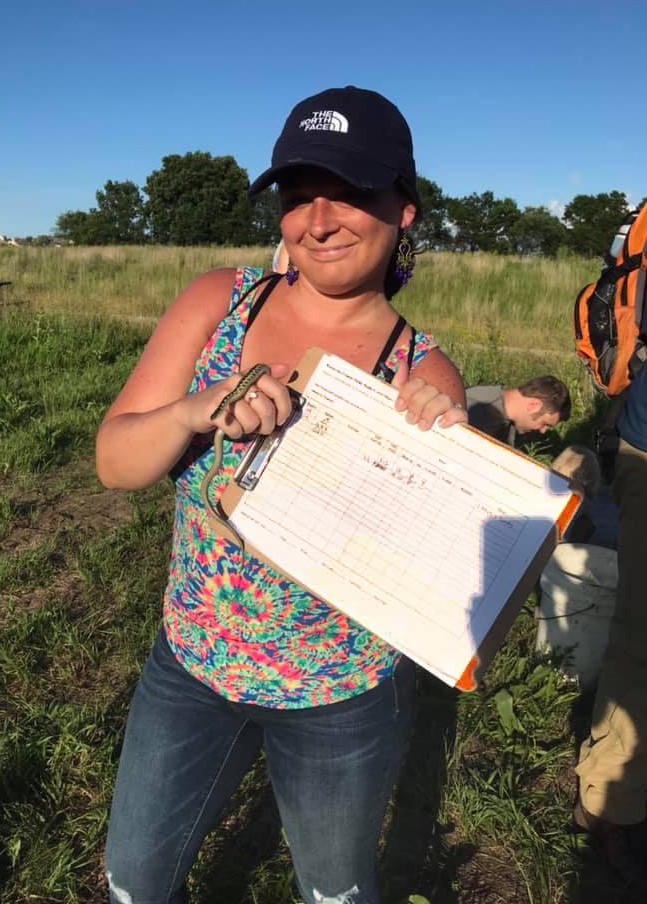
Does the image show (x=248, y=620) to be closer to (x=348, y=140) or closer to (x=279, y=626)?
(x=279, y=626)

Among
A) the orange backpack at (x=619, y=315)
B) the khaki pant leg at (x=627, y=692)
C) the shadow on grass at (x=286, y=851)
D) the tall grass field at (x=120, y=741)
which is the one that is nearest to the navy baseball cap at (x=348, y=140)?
the orange backpack at (x=619, y=315)

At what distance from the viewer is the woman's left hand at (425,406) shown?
3.47 feet

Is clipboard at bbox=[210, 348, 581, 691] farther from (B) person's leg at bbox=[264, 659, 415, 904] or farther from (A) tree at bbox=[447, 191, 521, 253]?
(A) tree at bbox=[447, 191, 521, 253]

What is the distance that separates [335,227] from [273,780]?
1.07 metres

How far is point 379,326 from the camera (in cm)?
133

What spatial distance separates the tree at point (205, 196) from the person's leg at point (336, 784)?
5222 cm

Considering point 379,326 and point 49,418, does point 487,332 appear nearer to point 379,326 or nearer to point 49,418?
point 49,418

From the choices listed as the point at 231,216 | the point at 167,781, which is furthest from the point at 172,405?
the point at 231,216

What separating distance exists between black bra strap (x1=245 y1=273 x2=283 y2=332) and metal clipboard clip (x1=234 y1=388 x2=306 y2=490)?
240 mm

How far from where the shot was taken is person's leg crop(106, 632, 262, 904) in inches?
50.3

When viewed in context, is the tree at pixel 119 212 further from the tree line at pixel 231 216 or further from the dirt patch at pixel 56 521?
the dirt patch at pixel 56 521

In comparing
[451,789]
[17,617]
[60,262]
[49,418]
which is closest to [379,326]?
[451,789]

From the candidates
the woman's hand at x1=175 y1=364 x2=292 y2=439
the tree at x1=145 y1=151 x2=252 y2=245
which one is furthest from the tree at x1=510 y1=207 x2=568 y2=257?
the woman's hand at x1=175 y1=364 x2=292 y2=439

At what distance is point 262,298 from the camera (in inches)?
51.6
